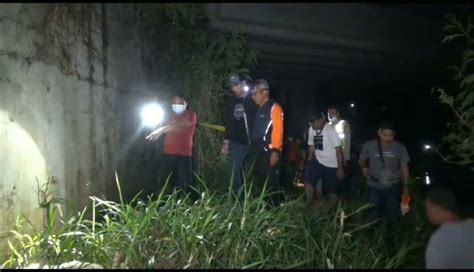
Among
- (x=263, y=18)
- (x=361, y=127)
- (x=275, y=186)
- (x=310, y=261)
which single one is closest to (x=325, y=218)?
(x=310, y=261)

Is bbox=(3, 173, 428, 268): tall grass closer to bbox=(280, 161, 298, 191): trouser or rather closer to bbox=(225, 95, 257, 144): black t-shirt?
bbox=(225, 95, 257, 144): black t-shirt

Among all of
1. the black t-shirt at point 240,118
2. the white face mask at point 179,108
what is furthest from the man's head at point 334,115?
the white face mask at point 179,108

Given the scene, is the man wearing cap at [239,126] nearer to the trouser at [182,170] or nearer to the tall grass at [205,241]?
the trouser at [182,170]

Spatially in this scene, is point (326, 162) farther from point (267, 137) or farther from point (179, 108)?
point (179, 108)

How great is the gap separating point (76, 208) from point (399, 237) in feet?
12.7

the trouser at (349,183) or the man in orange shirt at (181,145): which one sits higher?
the man in orange shirt at (181,145)

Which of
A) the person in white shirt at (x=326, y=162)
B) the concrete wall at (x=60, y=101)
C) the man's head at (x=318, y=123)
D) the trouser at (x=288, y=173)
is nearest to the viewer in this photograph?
the concrete wall at (x=60, y=101)

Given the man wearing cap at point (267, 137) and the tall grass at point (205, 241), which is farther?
the man wearing cap at point (267, 137)

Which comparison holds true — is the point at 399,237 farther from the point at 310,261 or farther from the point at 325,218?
the point at 310,261

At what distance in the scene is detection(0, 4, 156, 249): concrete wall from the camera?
15.4ft

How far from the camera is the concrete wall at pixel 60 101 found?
4703mm

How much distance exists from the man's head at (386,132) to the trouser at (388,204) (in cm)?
58

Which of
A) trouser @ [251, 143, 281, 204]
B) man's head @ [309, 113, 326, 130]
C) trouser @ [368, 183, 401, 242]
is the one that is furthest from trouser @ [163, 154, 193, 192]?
trouser @ [368, 183, 401, 242]

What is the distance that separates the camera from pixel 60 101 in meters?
5.30
